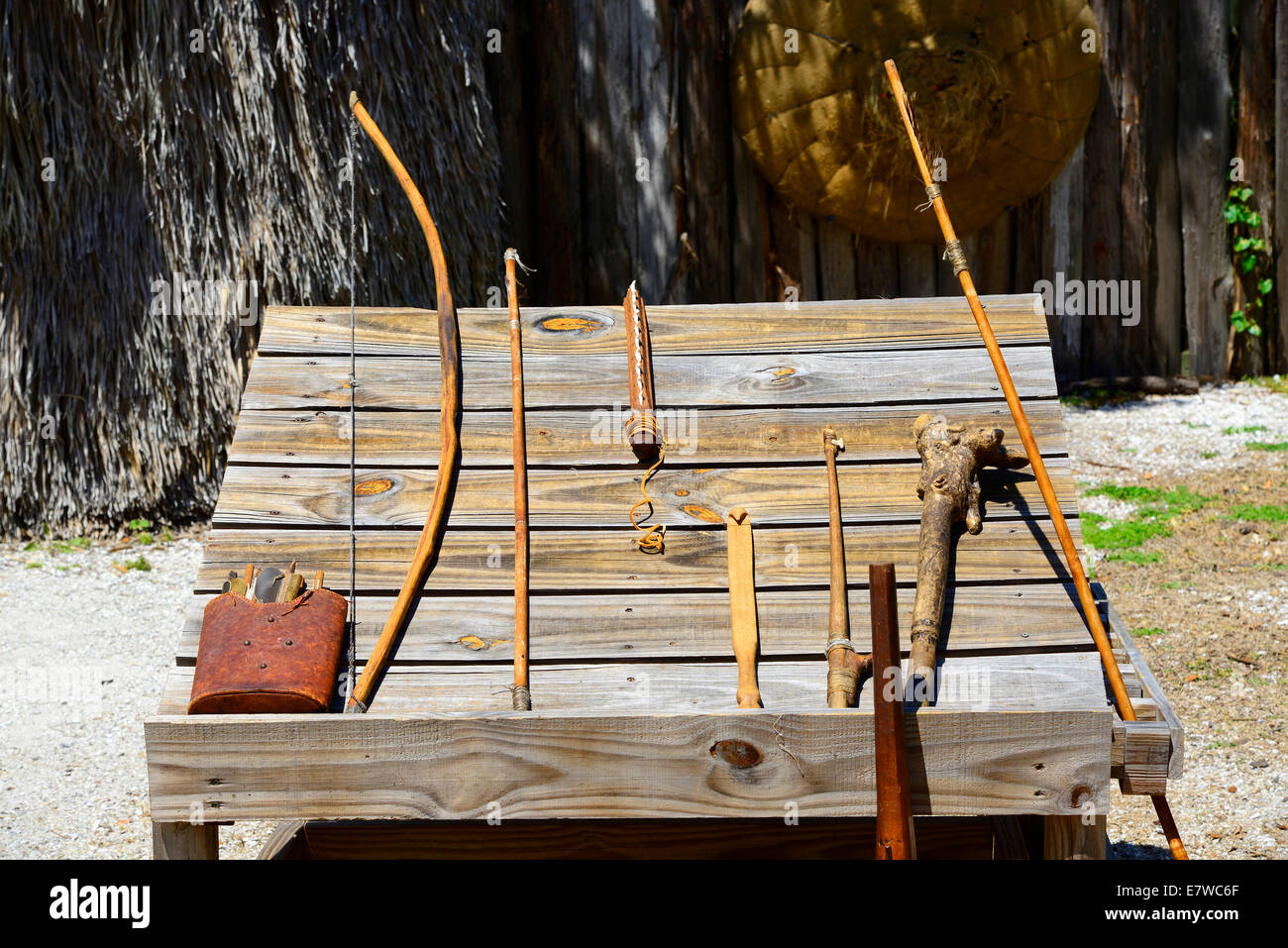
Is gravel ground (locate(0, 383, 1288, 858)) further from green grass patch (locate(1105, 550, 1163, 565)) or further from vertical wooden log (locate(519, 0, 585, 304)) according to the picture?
vertical wooden log (locate(519, 0, 585, 304))

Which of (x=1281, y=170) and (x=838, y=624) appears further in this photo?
(x=1281, y=170)

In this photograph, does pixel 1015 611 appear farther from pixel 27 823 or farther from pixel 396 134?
pixel 396 134

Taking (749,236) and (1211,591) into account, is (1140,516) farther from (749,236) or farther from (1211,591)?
(749,236)

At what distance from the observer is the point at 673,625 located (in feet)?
7.20

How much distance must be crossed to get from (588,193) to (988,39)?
1.97 metres

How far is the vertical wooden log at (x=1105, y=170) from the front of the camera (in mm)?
5621

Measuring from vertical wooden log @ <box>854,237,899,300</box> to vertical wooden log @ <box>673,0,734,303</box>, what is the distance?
662mm

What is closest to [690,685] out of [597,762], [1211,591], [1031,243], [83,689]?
[597,762]

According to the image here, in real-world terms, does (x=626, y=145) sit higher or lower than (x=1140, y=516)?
higher

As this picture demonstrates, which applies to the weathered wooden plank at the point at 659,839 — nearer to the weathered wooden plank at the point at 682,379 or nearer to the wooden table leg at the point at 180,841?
the wooden table leg at the point at 180,841

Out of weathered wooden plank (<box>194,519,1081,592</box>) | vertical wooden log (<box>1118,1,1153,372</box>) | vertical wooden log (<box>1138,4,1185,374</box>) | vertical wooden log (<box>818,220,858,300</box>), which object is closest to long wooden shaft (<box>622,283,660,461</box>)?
weathered wooden plank (<box>194,519,1081,592</box>)

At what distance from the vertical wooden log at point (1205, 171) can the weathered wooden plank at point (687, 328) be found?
3.80 m

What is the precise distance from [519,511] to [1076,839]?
1212 mm
